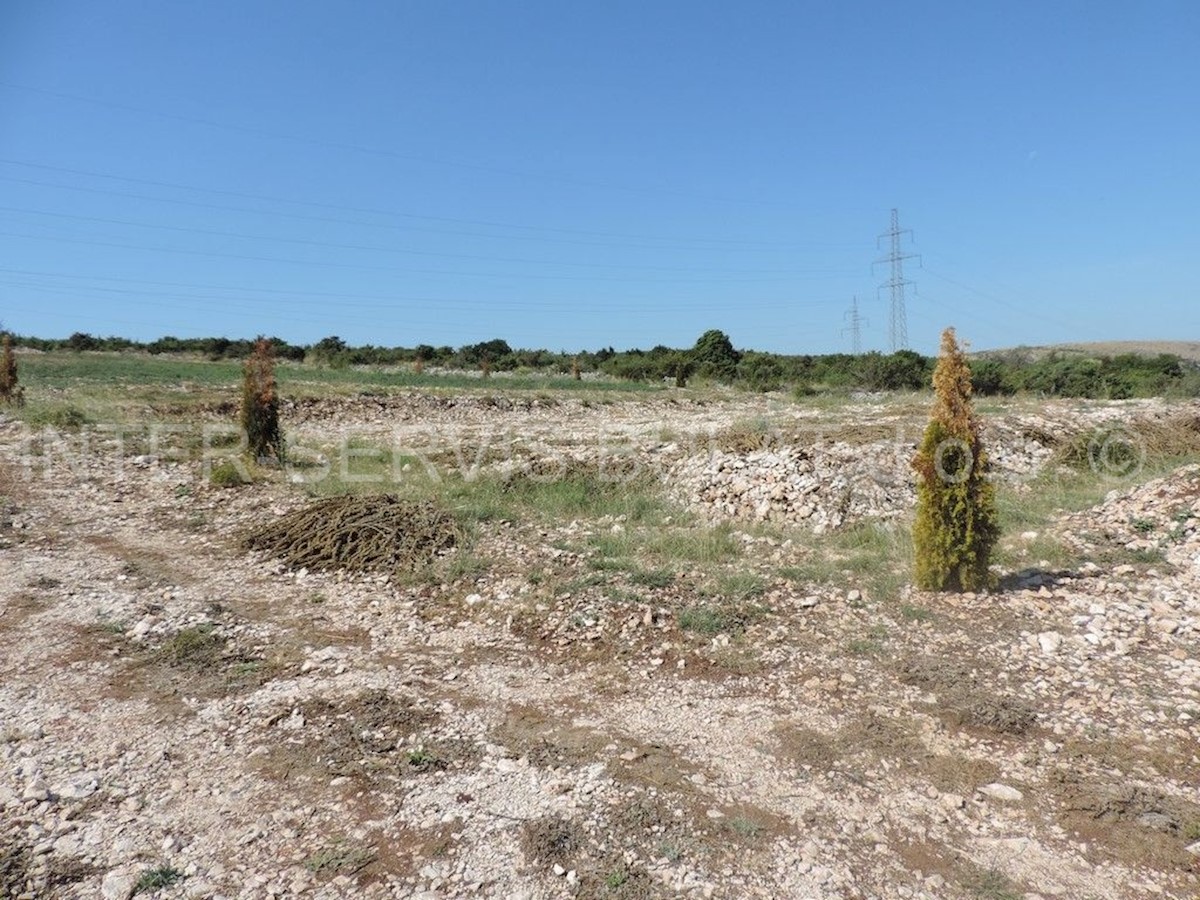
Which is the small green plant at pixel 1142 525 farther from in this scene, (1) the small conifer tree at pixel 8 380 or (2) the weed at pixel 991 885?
(1) the small conifer tree at pixel 8 380

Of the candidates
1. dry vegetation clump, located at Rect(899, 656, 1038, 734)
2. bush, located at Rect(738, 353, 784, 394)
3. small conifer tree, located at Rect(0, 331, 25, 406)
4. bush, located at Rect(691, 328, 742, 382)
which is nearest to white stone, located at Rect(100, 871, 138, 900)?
dry vegetation clump, located at Rect(899, 656, 1038, 734)

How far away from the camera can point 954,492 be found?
5.32 m

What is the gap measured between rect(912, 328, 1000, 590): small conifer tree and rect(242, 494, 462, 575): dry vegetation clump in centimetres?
399

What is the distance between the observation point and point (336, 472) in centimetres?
995

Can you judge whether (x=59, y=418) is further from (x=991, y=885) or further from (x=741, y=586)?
(x=991, y=885)

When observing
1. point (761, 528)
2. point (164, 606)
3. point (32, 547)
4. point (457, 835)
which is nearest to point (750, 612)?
point (761, 528)

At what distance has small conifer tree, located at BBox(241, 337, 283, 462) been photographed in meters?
10.3

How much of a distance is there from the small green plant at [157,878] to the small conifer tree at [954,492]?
493 centimetres

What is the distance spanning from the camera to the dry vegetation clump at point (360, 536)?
6.29m

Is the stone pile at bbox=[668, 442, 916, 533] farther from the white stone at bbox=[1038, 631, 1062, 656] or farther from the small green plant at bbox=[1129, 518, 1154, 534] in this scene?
the white stone at bbox=[1038, 631, 1062, 656]

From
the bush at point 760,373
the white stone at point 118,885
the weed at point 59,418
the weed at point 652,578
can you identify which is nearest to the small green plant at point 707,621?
the weed at point 652,578

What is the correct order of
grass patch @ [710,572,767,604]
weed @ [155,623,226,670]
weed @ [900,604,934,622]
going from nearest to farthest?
weed @ [155,623,226,670] < weed @ [900,604,934,622] < grass patch @ [710,572,767,604]

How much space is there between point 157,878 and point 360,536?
13.7 ft

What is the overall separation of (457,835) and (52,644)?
135 inches
